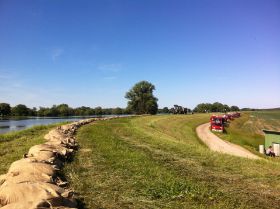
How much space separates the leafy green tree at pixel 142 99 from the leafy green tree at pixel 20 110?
41.7 meters

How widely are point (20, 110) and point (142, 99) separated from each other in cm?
4869

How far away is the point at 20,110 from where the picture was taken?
118750mm

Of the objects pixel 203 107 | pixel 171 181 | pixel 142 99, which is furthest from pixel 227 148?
pixel 203 107

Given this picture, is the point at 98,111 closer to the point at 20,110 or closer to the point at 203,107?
the point at 20,110

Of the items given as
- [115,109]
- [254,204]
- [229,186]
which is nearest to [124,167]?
[229,186]

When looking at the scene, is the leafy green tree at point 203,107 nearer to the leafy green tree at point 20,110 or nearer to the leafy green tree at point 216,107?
the leafy green tree at point 216,107

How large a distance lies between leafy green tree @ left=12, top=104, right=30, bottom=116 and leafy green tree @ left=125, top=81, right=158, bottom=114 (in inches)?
1642

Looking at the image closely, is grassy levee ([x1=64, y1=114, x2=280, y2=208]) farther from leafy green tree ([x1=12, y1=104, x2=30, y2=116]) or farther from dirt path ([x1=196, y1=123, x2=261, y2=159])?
leafy green tree ([x1=12, y1=104, x2=30, y2=116])

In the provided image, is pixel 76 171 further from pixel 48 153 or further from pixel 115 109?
pixel 115 109

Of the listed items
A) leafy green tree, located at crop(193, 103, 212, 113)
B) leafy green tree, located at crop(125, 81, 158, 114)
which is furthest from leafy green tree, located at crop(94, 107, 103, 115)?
leafy green tree, located at crop(193, 103, 212, 113)

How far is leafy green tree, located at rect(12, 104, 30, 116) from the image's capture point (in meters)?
117

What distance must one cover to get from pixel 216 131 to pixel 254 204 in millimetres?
45137

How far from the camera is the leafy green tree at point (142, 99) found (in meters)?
114

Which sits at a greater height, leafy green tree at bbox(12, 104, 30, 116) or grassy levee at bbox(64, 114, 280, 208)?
leafy green tree at bbox(12, 104, 30, 116)
